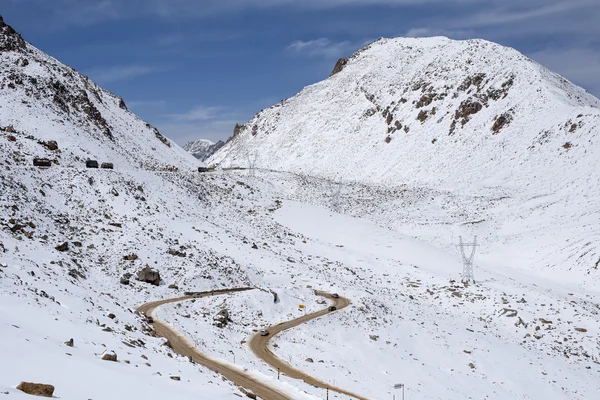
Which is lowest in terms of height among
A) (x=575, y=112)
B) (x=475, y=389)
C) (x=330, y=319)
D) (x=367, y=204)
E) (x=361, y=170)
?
(x=475, y=389)

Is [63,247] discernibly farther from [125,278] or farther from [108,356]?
[108,356]

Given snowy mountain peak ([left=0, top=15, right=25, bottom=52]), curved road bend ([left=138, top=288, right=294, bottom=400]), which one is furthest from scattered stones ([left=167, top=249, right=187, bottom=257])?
snowy mountain peak ([left=0, top=15, right=25, bottom=52])

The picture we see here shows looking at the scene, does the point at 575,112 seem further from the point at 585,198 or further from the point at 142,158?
the point at 142,158

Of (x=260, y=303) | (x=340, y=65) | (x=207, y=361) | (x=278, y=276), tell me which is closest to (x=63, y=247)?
(x=260, y=303)

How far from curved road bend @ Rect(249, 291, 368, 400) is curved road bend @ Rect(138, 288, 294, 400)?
3.53 m

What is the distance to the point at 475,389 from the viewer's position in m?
28.9

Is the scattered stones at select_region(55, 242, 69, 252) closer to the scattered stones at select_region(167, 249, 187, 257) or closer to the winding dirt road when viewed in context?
the winding dirt road

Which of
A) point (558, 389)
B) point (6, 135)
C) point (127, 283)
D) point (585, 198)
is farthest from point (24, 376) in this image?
point (585, 198)

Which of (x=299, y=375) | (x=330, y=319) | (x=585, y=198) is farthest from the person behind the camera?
(x=585, y=198)

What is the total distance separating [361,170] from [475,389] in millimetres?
76742

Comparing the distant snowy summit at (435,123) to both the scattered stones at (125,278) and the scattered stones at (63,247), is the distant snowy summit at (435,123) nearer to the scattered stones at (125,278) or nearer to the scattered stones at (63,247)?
the scattered stones at (125,278)

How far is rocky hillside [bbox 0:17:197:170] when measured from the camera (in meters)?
57.1

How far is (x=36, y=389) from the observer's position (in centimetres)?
980

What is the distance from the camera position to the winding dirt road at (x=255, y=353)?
20.6 m
